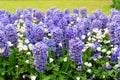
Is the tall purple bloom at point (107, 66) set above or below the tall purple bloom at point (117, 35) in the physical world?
below

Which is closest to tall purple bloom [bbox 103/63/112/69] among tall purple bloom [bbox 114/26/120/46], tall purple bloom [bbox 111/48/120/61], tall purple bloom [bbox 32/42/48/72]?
tall purple bloom [bbox 111/48/120/61]

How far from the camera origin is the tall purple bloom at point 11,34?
15.1 feet

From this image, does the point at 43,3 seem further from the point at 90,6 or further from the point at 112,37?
the point at 112,37

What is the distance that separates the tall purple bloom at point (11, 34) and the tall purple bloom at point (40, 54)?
0.59 metres

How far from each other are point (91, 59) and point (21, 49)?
0.85 metres

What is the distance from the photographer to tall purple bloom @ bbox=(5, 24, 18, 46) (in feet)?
15.1

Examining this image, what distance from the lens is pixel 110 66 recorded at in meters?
4.44

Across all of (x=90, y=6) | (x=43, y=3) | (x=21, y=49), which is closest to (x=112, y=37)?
(x=21, y=49)

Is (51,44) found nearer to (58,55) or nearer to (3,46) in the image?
(58,55)

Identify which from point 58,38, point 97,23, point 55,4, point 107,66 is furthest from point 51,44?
point 55,4

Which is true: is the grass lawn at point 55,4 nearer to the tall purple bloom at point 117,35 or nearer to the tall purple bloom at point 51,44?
the tall purple bloom at point 117,35

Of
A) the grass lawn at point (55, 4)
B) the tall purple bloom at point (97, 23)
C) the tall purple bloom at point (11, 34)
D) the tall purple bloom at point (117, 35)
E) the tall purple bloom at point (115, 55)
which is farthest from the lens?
the grass lawn at point (55, 4)

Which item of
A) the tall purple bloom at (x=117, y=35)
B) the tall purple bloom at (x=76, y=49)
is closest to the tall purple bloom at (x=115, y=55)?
the tall purple bloom at (x=117, y=35)

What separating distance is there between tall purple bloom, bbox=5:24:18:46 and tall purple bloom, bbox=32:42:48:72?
0.59 metres
